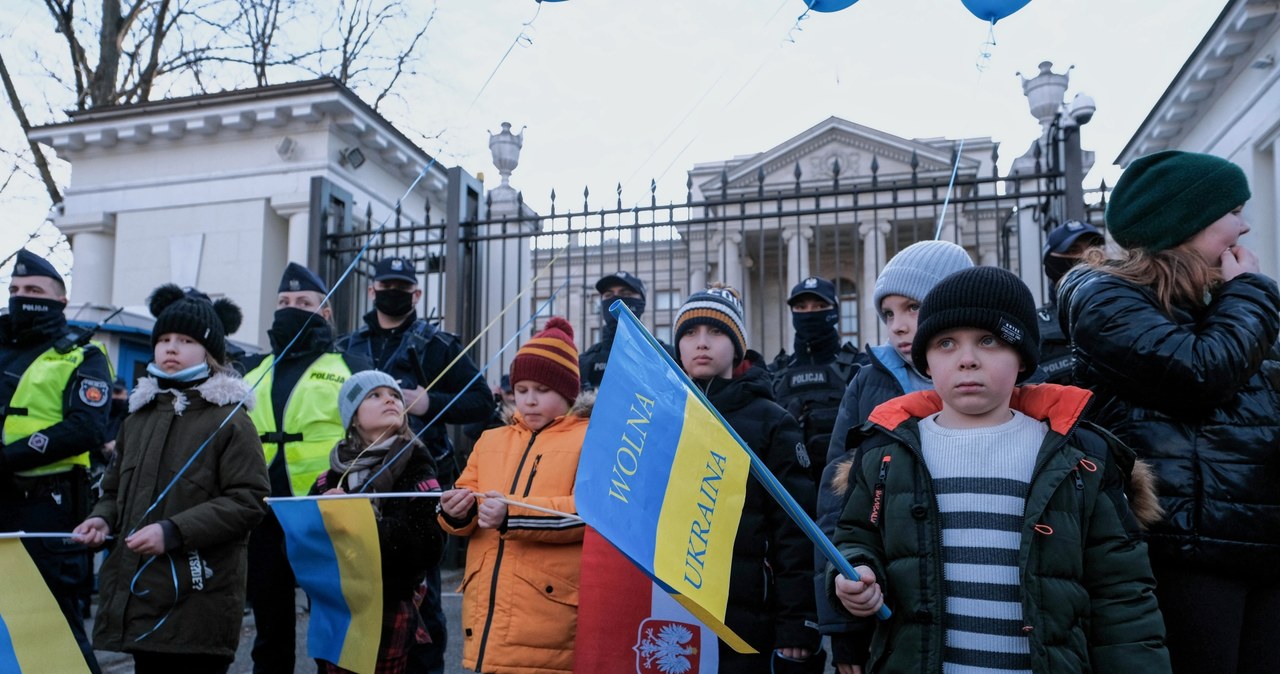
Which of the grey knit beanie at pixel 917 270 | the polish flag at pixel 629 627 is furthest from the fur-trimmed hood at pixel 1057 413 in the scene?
the polish flag at pixel 629 627

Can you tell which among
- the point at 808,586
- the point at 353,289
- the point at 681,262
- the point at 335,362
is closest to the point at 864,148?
the point at 681,262

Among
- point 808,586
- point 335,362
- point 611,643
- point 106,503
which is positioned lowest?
point 611,643

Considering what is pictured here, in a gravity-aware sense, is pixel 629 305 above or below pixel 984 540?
above

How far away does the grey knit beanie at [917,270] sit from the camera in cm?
284

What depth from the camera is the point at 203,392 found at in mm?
3465

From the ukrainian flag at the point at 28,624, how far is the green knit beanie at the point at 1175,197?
10.7ft

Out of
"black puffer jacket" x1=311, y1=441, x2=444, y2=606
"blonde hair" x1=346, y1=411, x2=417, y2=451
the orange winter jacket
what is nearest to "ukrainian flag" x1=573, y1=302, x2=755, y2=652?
the orange winter jacket

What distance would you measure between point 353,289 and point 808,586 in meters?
6.85

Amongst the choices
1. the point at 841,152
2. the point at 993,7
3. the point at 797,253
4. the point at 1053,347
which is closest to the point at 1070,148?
the point at 797,253

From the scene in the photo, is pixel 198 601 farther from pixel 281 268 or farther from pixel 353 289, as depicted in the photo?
pixel 281 268

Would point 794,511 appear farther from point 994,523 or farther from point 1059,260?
point 1059,260

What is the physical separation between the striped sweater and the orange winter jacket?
1.23 m

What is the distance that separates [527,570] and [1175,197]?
2.17 meters

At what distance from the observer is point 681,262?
17297 millimetres
